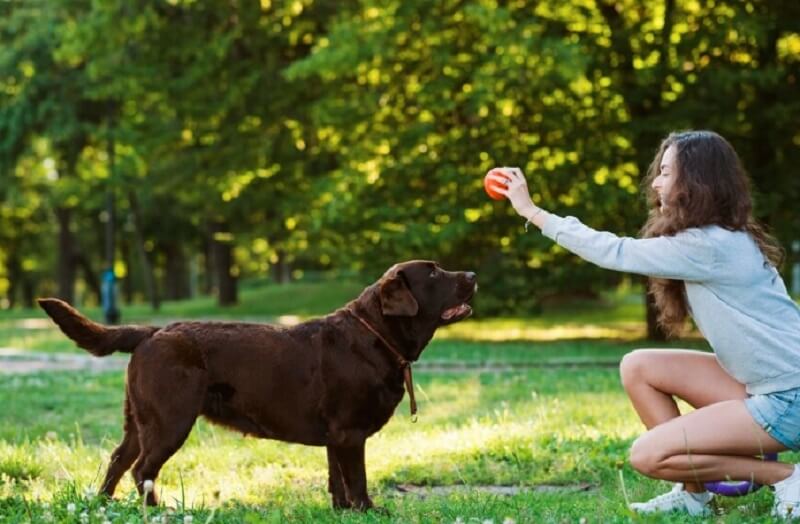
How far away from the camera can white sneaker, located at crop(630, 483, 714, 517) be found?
5445mm

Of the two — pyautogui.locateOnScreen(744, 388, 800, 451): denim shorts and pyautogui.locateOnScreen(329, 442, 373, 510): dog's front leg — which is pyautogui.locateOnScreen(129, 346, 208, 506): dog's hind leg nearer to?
pyautogui.locateOnScreen(329, 442, 373, 510): dog's front leg

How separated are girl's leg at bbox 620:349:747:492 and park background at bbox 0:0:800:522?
55 centimetres

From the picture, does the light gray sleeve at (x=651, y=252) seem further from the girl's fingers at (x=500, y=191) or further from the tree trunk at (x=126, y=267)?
the tree trunk at (x=126, y=267)

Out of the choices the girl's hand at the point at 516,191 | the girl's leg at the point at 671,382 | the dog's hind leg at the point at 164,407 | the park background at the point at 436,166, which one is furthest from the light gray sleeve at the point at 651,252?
the dog's hind leg at the point at 164,407

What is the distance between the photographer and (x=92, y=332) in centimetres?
575

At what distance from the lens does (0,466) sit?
22.8ft

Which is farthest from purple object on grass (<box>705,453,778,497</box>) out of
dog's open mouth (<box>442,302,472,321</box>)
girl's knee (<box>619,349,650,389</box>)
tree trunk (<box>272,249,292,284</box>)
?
tree trunk (<box>272,249,292,284</box>)

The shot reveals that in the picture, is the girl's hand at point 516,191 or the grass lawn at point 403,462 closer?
the grass lawn at point 403,462

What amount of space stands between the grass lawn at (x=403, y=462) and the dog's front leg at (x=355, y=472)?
19 cm

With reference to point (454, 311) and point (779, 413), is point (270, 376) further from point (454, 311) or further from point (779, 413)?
point (779, 413)

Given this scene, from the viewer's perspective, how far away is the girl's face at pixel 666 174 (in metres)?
5.44

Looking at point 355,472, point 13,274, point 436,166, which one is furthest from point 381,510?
point 13,274

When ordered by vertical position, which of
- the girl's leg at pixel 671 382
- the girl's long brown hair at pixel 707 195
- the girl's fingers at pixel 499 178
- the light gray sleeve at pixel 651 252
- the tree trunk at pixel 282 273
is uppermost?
the girl's fingers at pixel 499 178

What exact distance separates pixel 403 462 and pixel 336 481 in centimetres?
143
